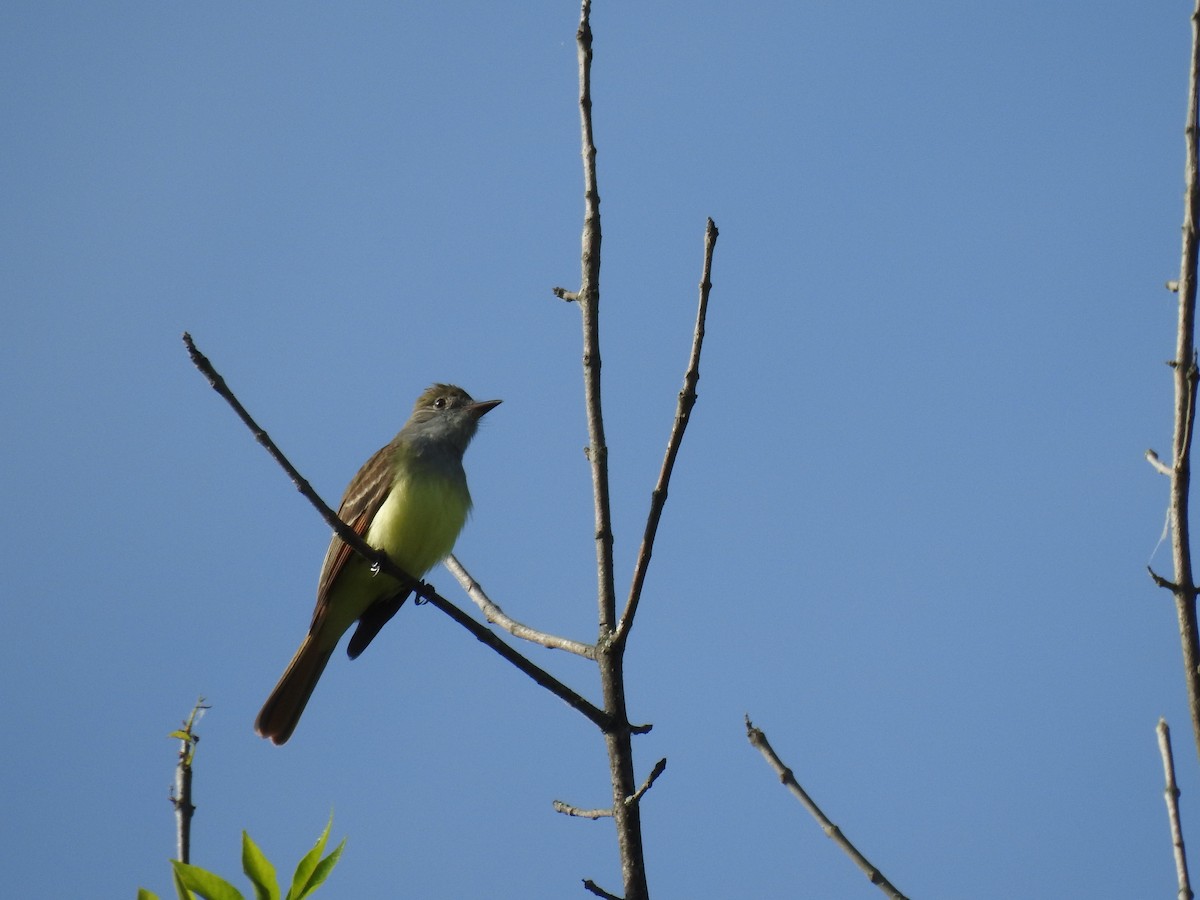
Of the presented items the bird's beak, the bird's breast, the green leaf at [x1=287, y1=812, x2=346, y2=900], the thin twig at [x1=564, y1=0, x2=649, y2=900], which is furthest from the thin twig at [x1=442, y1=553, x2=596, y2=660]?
the bird's beak

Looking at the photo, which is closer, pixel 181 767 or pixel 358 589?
pixel 181 767

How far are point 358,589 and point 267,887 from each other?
215 inches

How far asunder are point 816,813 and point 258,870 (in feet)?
5.06

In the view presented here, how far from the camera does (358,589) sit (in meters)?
8.51

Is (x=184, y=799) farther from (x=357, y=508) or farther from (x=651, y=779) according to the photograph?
(x=357, y=508)

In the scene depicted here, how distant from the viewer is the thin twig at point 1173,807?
334 cm

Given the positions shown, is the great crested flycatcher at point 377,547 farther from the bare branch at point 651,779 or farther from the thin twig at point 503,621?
the bare branch at point 651,779

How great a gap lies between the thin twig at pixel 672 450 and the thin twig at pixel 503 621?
0.80 feet

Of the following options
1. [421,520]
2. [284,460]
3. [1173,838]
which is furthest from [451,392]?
[1173,838]

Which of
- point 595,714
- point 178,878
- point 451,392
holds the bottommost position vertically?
point 178,878

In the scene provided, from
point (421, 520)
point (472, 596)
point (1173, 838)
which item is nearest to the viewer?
point (1173, 838)

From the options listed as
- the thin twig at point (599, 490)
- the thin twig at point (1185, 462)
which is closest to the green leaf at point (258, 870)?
the thin twig at point (599, 490)

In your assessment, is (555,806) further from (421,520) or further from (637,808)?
(421,520)

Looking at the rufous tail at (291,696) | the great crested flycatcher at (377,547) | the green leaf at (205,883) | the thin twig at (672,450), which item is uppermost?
the great crested flycatcher at (377,547)
